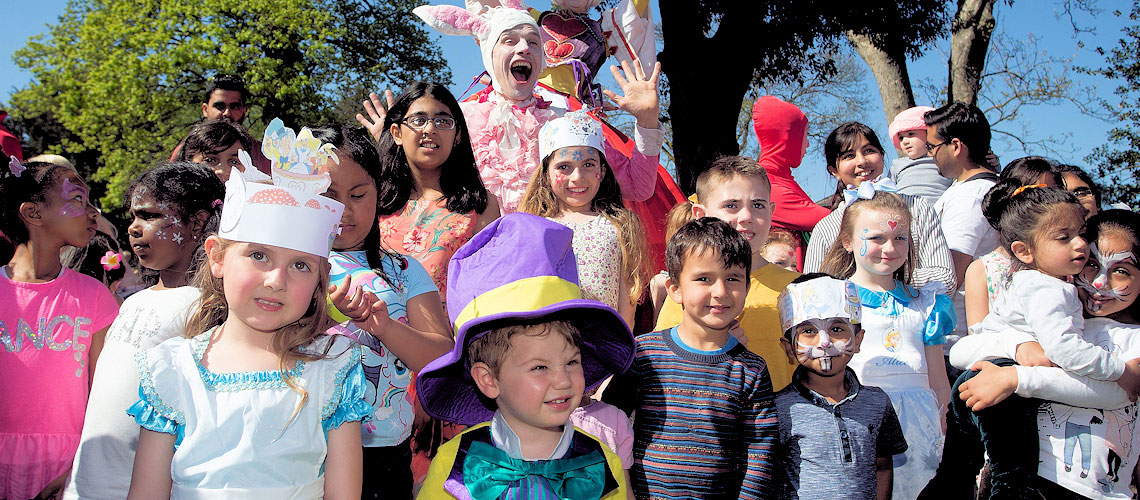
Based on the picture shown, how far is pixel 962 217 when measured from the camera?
4191 mm

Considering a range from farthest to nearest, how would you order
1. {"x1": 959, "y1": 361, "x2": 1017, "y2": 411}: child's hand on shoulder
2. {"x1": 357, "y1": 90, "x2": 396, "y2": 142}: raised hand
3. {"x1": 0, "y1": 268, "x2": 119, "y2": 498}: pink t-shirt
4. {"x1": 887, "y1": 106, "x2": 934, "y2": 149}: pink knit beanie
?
{"x1": 887, "y1": 106, "x2": 934, "y2": 149}: pink knit beanie → {"x1": 357, "y1": 90, "x2": 396, "y2": 142}: raised hand → {"x1": 959, "y1": 361, "x2": 1017, "y2": 411}: child's hand on shoulder → {"x1": 0, "y1": 268, "x2": 119, "y2": 498}: pink t-shirt

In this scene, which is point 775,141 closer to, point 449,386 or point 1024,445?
point 1024,445

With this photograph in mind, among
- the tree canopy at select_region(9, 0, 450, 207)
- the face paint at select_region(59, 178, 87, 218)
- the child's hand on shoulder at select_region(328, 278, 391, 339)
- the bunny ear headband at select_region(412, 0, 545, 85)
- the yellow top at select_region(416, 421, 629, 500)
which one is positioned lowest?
the yellow top at select_region(416, 421, 629, 500)

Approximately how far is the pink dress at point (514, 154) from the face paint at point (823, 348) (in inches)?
59.5

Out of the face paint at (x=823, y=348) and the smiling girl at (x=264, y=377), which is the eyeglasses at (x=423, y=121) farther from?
the face paint at (x=823, y=348)

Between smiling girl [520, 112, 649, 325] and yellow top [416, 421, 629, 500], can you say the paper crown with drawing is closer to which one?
smiling girl [520, 112, 649, 325]

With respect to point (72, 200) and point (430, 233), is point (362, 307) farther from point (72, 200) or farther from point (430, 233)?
point (72, 200)

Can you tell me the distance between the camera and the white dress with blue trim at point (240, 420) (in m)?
2.07

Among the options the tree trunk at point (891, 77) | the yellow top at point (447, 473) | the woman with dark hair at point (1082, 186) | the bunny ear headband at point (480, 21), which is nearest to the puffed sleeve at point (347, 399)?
the yellow top at point (447, 473)

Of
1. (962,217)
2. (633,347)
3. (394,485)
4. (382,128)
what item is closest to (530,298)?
(633,347)

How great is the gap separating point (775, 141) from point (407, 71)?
906 inches

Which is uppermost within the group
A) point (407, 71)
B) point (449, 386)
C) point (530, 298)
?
point (407, 71)

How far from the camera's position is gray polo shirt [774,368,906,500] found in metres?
2.81

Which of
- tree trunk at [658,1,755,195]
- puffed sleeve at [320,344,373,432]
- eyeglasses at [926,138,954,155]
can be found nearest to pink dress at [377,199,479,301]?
puffed sleeve at [320,344,373,432]
